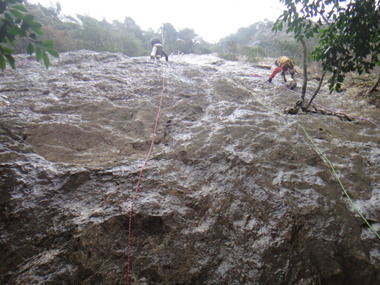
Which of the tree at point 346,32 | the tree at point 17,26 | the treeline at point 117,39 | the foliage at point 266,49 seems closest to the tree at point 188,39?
the treeline at point 117,39

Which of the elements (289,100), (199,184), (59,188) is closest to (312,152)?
(199,184)

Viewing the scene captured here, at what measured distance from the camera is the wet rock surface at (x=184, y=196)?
4.67 ft

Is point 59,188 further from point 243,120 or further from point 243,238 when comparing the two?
point 243,120

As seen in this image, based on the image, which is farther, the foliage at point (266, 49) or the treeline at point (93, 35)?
the foliage at point (266, 49)

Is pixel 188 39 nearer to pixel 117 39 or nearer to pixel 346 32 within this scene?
pixel 117 39

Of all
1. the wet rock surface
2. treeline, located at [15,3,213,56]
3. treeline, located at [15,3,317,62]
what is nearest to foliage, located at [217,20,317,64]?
treeline, located at [15,3,317,62]

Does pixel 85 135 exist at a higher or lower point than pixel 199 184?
higher

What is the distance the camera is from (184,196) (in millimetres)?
1913

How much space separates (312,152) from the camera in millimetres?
2406

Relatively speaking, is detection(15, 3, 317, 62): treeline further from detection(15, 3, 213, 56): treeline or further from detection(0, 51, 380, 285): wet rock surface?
detection(0, 51, 380, 285): wet rock surface

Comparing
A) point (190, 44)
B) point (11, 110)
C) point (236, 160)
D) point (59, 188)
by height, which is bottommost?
point (59, 188)

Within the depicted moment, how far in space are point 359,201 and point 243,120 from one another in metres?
1.68

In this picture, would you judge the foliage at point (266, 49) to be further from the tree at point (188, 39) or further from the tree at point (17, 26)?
the tree at point (17, 26)

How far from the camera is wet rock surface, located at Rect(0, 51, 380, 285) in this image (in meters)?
1.42
